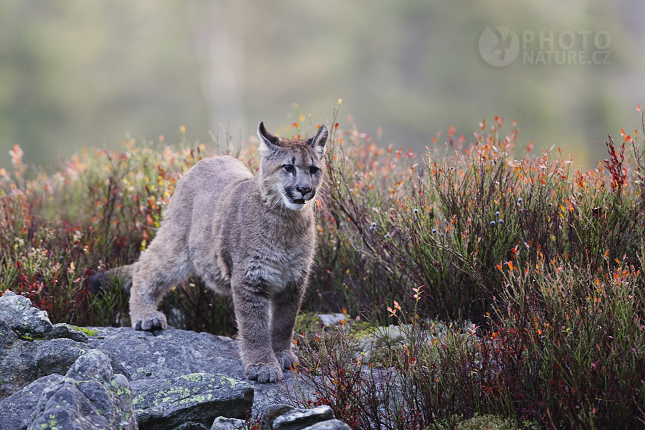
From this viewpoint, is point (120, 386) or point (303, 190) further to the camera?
point (303, 190)

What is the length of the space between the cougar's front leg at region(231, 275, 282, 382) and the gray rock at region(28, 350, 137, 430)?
1.38m

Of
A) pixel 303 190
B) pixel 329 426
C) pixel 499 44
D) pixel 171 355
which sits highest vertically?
pixel 499 44

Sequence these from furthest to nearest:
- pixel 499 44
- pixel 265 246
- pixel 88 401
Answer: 1. pixel 499 44
2. pixel 265 246
3. pixel 88 401

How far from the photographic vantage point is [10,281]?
214 inches

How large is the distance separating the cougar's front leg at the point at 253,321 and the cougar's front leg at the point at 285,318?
0.19m

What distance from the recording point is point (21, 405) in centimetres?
359

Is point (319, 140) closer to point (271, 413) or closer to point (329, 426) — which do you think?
point (271, 413)

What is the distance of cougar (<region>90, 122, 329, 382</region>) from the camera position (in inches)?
192

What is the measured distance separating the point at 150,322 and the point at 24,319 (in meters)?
1.43

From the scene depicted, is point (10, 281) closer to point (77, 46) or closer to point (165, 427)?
point (165, 427)

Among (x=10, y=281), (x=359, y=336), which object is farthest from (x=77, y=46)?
(x=359, y=336)

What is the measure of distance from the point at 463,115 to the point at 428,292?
60.0ft

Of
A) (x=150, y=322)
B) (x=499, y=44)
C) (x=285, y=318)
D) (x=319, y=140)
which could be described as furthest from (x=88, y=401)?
(x=499, y=44)

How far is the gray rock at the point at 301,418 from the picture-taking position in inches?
132
